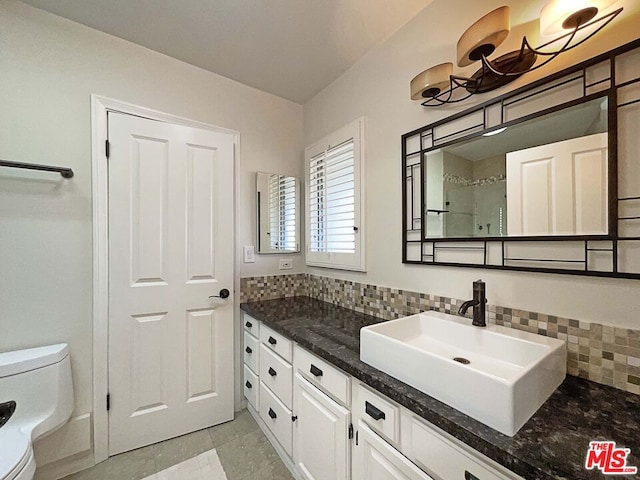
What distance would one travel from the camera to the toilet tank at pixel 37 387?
1311mm

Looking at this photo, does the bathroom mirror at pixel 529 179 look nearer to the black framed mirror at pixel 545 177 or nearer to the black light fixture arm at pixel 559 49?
the black framed mirror at pixel 545 177

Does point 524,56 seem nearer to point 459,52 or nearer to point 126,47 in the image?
point 459,52

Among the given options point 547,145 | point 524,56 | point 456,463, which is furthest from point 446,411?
point 524,56

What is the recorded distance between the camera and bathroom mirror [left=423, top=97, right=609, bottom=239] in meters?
0.92

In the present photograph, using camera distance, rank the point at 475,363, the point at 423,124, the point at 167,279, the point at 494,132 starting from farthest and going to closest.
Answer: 1. the point at 167,279
2. the point at 423,124
3. the point at 494,132
4. the point at 475,363

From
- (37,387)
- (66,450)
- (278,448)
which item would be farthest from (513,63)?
(66,450)

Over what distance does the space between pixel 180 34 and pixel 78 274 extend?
1557 mm

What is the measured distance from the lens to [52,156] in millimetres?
1528

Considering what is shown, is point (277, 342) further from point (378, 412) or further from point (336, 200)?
point (336, 200)

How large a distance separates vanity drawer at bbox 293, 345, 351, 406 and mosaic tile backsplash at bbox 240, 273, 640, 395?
0.57 meters

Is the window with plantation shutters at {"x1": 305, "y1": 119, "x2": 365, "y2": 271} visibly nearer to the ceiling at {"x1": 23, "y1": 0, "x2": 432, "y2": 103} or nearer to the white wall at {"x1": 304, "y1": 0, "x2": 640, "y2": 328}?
the white wall at {"x1": 304, "y1": 0, "x2": 640, "y2": 328}

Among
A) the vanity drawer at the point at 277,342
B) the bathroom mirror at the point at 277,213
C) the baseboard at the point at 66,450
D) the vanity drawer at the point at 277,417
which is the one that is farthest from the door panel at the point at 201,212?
the baseboard at the point at 66,450

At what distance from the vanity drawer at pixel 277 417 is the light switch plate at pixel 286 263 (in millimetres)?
900

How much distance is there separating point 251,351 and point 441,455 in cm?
146
